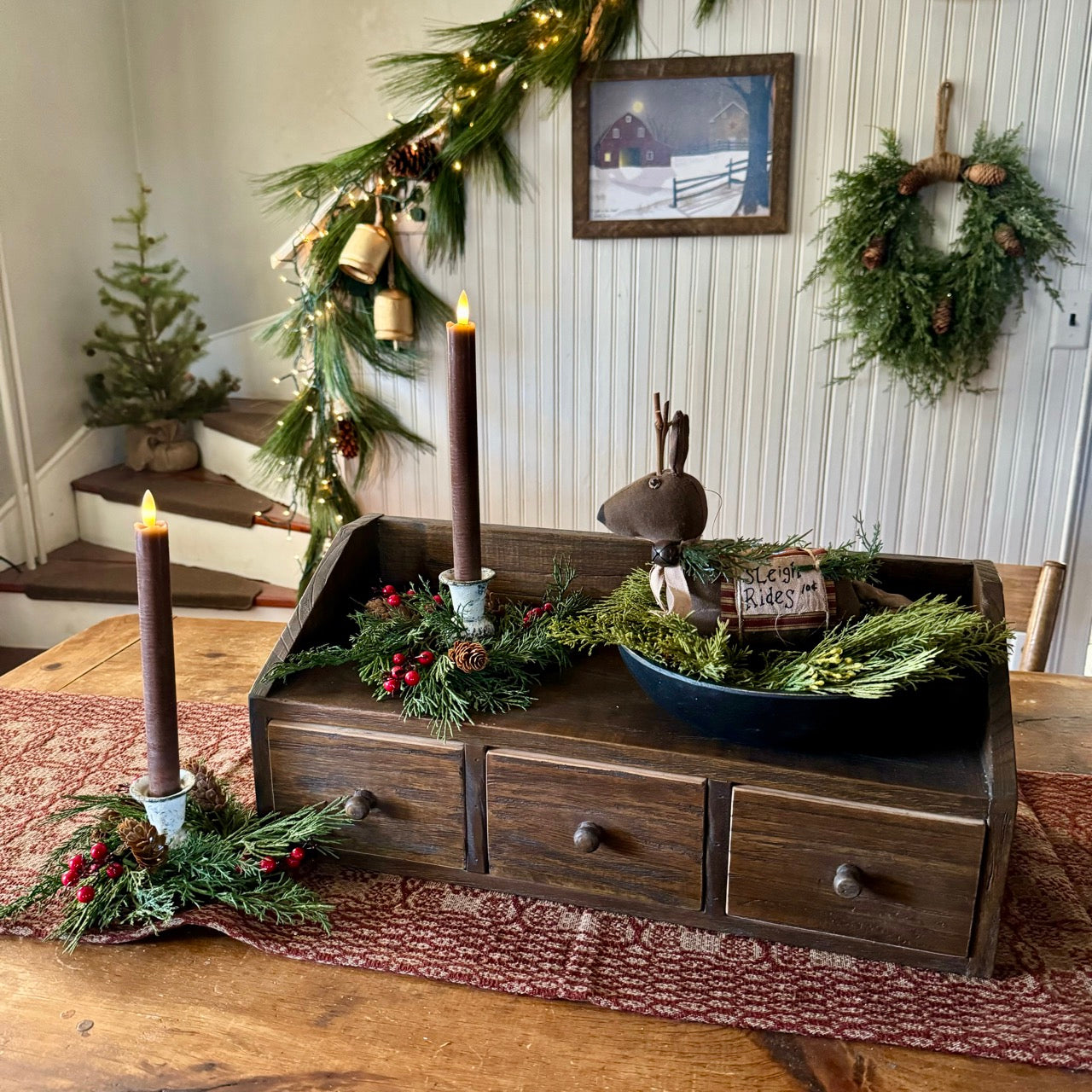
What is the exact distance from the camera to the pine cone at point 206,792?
0.87 m

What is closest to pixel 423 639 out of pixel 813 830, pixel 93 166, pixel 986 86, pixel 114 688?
pixel 813 830

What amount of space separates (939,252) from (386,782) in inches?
76.5

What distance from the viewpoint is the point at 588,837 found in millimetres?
782

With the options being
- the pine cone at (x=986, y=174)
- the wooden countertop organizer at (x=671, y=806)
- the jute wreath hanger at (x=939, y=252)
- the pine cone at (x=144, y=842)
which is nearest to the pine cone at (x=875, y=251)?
the jute wreath hanger at (x=939, y=252)

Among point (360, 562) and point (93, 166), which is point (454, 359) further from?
point (93, 166)

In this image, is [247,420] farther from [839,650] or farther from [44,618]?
[839,650]

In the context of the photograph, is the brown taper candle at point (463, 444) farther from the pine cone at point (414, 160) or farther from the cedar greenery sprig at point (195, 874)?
the pine cone at point (414, 160)

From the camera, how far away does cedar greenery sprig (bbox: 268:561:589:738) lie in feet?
2.76

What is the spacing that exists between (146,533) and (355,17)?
3270 mm

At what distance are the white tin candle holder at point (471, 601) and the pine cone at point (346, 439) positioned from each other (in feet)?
5.59

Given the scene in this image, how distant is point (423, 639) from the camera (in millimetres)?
921

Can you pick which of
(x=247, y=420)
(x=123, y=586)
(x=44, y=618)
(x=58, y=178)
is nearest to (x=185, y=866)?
(x=123, y=586)

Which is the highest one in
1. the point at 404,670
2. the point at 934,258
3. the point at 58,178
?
the point at 58,178

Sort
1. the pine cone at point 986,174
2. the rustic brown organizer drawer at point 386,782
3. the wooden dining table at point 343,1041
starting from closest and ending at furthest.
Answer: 1. the wooden dining table at point 343,1041
2. the rustic brown organizer drawer at point 386,782
3. the pine cone at point 986,174
